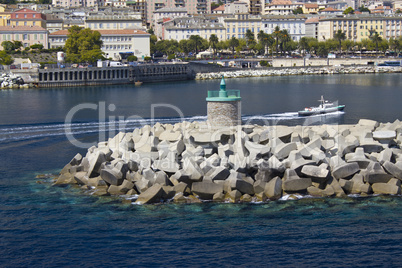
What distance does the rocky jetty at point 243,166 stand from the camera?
21656 millimetres

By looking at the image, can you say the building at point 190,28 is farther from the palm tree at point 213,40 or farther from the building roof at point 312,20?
the building roof at point 312,20

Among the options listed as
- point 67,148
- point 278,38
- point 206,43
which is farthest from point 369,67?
point 67,148

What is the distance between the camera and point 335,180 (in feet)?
72.9

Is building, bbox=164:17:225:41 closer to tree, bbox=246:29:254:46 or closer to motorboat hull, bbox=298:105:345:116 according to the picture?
tree, bbox=246:29:254:46

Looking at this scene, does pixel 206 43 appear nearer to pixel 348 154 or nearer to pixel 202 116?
pixel 202 116

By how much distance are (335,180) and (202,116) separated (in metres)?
23.3

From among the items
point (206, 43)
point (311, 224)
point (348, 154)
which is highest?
point (206, 43)

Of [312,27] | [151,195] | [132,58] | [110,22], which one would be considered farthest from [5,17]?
[151,195]

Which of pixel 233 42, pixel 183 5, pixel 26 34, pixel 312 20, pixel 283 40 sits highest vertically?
pixel 183 5

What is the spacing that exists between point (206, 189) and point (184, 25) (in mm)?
112765

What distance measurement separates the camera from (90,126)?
39.7 m

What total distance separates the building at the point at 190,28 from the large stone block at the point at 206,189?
111 m

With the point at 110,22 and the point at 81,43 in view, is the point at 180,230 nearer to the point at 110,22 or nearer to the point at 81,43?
the point at 81,43

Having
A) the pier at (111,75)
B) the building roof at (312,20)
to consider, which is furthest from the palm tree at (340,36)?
the pier at (111,75)
